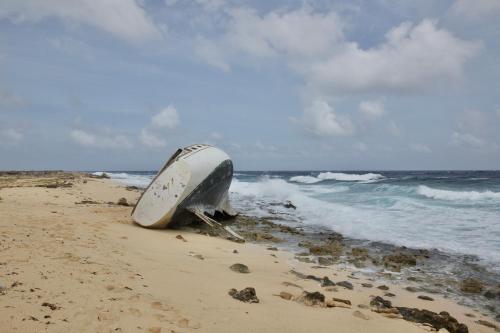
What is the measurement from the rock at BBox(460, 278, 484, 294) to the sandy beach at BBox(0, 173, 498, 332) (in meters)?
0.68

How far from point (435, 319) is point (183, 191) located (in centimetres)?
593

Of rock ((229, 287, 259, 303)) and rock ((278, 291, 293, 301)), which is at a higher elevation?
rock ((229, 287, 259, 303))

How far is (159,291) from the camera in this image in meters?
4.10

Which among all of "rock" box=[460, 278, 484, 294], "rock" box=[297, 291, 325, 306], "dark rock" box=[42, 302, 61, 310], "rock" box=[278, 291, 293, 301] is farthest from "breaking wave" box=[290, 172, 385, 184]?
"dark rock" box=[42, 302, 61, 310]

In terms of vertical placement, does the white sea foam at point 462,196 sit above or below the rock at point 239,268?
above

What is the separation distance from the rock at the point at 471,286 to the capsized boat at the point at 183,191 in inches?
178

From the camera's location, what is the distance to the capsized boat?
883 cm

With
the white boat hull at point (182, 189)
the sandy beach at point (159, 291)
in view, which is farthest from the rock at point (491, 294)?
the white boat hull at point (182, 189)

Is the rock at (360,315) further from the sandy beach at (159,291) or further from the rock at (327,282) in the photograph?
the rock at (327,282)

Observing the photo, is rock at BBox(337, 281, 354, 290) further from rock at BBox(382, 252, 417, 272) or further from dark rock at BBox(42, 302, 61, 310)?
dark rock at BBox(42, 302, 61, 310)

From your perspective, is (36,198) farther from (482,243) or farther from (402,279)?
(482,243)

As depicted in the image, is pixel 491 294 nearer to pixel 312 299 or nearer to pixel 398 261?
pixel 398 261

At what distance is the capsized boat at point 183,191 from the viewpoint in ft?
29.0

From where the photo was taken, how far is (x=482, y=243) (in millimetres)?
8711
